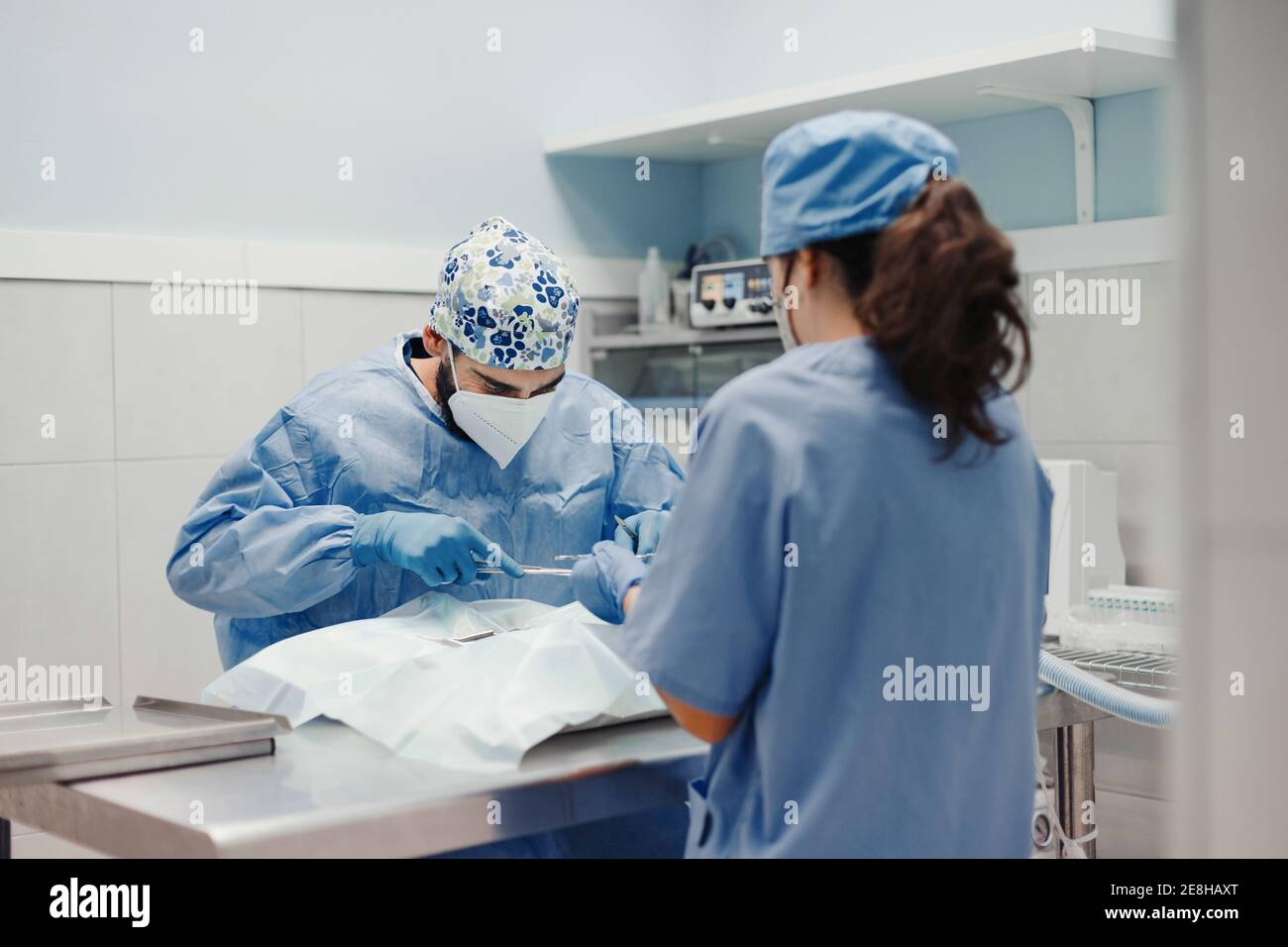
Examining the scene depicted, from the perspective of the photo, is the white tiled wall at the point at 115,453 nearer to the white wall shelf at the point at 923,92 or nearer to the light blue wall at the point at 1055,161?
the white wall shelf at the point at 923,92

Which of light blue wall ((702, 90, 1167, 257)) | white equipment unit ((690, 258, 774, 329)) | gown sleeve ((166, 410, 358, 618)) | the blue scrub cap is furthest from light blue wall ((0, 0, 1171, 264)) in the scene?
the blue scrub cap

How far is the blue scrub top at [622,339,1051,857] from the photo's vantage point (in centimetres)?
116

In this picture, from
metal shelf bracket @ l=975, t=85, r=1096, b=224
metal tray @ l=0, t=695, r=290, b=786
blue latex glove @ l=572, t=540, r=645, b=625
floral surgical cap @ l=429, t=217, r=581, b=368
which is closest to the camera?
metal tray @ l=0, t=695, r=290, b=786

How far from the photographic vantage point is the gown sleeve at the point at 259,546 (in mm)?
1739

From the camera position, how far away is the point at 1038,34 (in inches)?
116

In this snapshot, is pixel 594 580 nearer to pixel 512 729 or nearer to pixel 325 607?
pixel 512 729

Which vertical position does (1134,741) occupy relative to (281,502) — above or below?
below

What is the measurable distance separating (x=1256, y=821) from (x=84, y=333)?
251cm

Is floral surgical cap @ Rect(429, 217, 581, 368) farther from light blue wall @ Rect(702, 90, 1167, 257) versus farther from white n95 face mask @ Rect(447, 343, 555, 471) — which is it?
light blue wall @ Rect(702, 90, 1167, 257)

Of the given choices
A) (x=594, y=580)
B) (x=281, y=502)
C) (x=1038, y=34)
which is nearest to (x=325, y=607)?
(x=281, y=502)

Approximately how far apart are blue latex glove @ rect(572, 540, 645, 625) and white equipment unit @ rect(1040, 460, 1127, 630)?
1.19 meters

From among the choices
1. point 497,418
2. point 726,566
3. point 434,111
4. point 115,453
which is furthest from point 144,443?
point 726,566

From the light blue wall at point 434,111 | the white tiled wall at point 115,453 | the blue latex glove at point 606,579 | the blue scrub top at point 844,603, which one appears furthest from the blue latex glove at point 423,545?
the light blue wall at point 434,111

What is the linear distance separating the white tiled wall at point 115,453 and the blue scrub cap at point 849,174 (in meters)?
1.92
